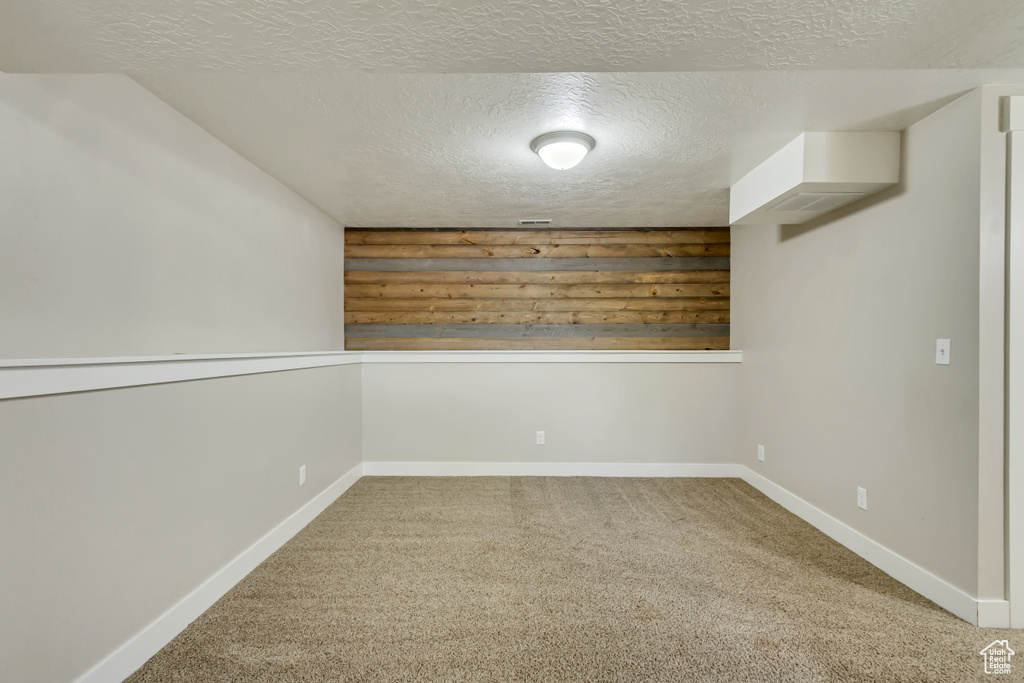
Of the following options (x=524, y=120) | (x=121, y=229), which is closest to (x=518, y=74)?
(x=524, y=120)

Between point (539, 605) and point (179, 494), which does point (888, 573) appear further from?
point (179, 494)

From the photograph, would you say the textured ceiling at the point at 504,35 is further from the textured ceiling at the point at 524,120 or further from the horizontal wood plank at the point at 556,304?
the horizontal wood plank at the point at 556,304

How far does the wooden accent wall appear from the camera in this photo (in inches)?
168

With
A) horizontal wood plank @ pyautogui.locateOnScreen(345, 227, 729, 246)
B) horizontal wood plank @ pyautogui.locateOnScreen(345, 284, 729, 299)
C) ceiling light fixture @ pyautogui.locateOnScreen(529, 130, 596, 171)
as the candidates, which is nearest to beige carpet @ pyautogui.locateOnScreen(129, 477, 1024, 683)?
horizontal wood plank @ pyautogui.locateOnScreen(345, 284, 729, 299)

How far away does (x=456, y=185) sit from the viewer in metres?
3.13

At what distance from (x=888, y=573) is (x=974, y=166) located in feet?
6.32

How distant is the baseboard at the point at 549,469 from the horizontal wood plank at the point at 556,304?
1.40 m

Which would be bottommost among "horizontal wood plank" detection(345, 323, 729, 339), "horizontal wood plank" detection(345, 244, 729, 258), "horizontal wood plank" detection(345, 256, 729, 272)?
"horizontal wood plank" detection(345, 323, 729, 339)

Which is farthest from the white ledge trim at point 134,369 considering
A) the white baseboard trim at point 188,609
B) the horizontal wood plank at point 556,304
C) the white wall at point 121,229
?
the white baseboard trim at point 188,609

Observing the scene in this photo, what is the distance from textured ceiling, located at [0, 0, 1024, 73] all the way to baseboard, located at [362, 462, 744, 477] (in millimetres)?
3283

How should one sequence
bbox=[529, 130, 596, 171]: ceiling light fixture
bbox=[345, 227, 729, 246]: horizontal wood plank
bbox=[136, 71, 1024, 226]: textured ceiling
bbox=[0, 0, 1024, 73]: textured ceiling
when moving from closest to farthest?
bbox=[0, 0, 1024, 73]: textured ceiling → bbox=[136, 71, 1024, 226]: textured ceiling → bbox=[529, 130, 596, 171]: ceiling light fixture → bbox=[345, 227, 729, 246]: horizontal wood plank

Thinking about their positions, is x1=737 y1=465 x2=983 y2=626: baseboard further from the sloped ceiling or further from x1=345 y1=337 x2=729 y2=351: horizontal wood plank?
the sloped ceiling

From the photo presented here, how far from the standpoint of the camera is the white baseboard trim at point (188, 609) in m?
1.57

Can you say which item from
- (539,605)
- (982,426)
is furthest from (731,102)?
(539,605)
